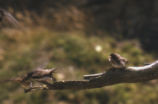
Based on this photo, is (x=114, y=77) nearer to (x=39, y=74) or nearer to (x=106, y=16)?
(x=39, y=74)

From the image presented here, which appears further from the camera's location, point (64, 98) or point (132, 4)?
point (132, 4)

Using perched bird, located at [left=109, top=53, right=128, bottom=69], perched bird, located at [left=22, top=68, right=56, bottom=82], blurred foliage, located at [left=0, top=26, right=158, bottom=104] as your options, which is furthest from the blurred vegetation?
perched bird, located at [left=109, top=53, right=128, bottom=69]

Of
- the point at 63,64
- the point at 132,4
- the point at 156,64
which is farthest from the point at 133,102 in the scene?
the point at 156,64

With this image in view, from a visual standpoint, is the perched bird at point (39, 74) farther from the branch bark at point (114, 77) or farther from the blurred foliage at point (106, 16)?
the blurred foliage at point (106, 16)

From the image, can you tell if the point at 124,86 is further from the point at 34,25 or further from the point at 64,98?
the point at 34,25

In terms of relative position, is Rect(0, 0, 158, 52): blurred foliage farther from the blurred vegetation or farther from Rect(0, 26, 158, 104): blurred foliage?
Rect(0, 26, 158, 104): blurred foliage

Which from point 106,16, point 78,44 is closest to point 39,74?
point 78,44
